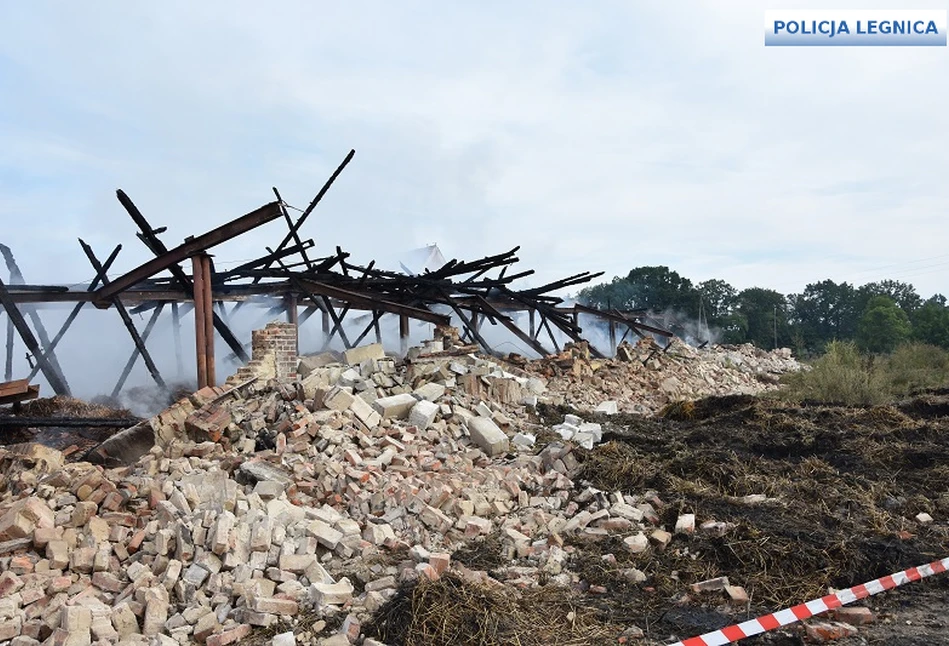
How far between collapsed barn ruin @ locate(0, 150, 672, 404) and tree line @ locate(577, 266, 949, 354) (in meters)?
24.5

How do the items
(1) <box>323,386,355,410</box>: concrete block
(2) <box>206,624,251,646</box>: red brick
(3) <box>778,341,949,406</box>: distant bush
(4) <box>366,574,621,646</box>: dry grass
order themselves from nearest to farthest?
(4) <box>366,574,621,646</box>: dry grass < (2) <box>206,624,251,646</box>: red brick < (1) <box>323,386,355,410</box>: concrete block < (3) <box>778,341,949,406</box>: distant bush

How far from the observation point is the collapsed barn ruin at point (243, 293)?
934cm

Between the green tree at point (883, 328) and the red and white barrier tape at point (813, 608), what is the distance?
122 feet

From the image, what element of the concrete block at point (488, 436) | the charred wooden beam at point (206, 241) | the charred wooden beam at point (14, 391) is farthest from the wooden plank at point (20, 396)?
the concrete block at point (488, 436)

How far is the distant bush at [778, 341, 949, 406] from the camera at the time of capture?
1524cm

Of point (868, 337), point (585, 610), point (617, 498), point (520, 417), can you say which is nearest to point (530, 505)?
point (617, 498)

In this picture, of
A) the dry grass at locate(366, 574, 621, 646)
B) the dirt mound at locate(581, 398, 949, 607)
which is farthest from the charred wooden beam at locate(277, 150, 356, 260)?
the dry grass at locate(366, 574, 621, 646)

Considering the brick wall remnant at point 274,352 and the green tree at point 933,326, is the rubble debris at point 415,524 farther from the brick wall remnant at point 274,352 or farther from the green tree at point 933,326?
the green tree at point 933,326

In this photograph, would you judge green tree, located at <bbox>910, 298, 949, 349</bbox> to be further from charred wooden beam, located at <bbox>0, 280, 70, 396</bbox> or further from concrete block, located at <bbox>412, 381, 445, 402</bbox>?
charred wooden beam, located at <bbox>0, 280, 70, 396</bbox>

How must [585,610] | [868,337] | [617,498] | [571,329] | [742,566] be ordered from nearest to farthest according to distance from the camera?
[585,610]
[742,566]
[617,498]
[571,329]
[868,337]

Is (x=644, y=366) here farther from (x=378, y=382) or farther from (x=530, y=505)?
(x=530, y=505)

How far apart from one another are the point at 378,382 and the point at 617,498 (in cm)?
423

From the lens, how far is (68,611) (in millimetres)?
4293

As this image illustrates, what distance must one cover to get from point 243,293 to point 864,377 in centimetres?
1413
